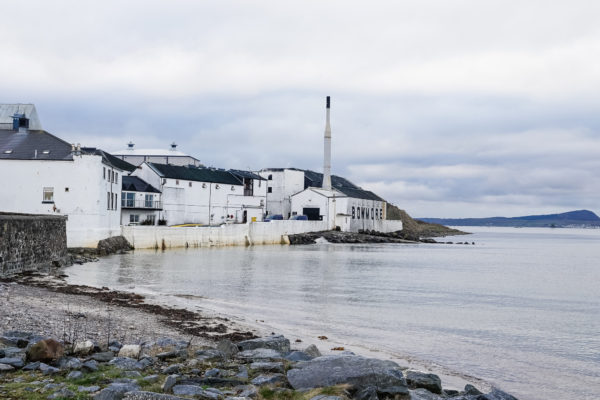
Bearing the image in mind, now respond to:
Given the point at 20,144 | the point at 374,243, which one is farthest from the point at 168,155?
the point at 20,144

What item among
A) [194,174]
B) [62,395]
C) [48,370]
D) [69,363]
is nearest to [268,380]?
[62,395]

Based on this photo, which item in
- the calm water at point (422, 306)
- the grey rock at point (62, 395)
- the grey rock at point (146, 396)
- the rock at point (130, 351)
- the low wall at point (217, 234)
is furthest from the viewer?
the low wall at point (217, 234)

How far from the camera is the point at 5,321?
13984 millimetres

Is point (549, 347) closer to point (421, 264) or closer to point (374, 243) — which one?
point (421, 264)

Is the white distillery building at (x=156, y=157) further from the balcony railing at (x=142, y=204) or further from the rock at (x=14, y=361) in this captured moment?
the rock at (x=14, y=361)

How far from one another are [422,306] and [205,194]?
174 ft

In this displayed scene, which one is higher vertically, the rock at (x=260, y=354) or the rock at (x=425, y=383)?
the rock at (x=260, y=354)

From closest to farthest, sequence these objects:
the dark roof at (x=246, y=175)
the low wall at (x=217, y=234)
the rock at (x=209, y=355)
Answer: the rock at (x=209, y=355) → the low wall at (x=217, y=234) → the dark roof at (x=246, y=175)

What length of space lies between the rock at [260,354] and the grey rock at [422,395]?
2.88m

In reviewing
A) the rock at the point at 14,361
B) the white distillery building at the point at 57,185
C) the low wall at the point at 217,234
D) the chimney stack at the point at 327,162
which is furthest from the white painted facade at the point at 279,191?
the rock at the point at 14,361

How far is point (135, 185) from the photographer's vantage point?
65.8 metres

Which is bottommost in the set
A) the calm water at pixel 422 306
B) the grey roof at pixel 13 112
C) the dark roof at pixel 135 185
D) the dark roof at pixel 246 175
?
the calm water at pixel 422 306

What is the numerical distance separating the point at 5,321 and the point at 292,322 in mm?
9021

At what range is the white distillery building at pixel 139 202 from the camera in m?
61.9
